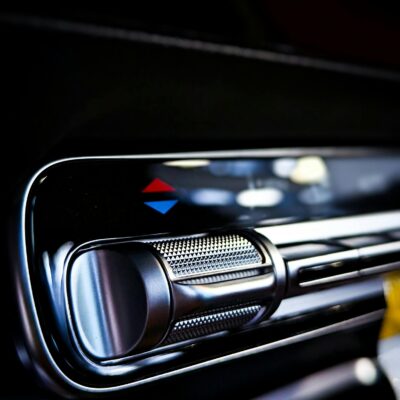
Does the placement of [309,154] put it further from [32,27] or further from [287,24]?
[32,27]

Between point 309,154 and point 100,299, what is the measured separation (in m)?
0.30

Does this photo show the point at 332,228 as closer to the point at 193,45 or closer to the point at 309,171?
the point at 309,171

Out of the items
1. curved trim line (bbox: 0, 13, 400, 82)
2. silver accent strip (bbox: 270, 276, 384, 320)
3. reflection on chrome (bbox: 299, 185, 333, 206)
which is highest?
curved trim line (bbox: 0, 13, 400, 82)

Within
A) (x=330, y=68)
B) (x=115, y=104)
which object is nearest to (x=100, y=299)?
Answer: (x=115, y=104)

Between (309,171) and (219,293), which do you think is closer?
(219,293)

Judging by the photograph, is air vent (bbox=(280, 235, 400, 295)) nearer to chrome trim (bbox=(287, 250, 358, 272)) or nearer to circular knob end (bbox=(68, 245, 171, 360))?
chrome trim (bbox=(287, 250, 358, 272))

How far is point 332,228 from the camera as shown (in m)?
0.56

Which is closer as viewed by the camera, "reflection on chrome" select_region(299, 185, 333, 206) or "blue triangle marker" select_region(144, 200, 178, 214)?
"blue triangle marker" select_region(144, 200, 178, 214)

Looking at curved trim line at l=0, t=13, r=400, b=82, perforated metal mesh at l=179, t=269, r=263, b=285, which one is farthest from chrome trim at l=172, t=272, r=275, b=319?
curved trim line at l=0, t=13, r=400, b=82

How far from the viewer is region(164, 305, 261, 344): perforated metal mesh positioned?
0.43m

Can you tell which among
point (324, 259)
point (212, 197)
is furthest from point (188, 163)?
point (324, 259)

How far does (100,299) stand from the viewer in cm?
41

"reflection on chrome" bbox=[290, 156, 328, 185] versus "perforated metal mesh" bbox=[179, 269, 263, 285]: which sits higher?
"reflection on chrome" bbox=[290, 156, 328, 185]

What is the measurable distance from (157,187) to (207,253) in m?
0.08
